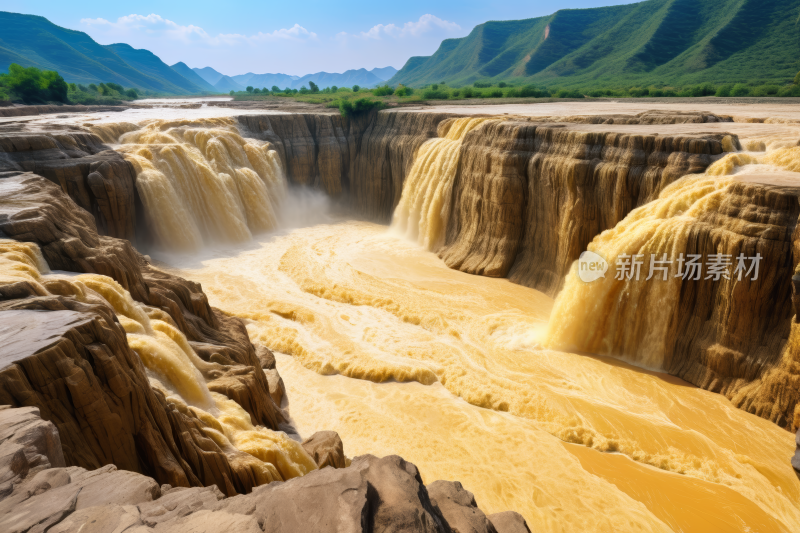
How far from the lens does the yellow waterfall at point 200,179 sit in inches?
794

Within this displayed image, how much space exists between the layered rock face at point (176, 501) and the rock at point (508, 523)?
0.98m

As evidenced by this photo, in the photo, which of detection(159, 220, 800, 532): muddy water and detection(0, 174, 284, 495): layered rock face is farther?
detection(159, 220, 800, 532): muddy water

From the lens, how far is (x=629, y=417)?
10625 mm

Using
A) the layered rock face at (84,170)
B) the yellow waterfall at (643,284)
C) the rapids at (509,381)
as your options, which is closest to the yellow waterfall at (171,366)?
the rapids at (509,381)

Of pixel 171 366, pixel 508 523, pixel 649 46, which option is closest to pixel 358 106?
pixel 171 366

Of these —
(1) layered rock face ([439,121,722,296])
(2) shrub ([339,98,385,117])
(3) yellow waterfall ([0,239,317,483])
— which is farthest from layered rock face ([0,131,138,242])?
(2) shrub ([339,98,385,117])

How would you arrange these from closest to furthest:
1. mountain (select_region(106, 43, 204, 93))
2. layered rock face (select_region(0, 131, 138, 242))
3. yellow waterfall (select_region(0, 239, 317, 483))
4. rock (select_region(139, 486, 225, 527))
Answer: rock (select_region(139, 486, 225, 527))
yellow waterfall (select_region(0, 239, 317, 483))
layered rock face (select_region(0, 131, 138, 242))
mountain (select_region(106, 43, 204, 93))

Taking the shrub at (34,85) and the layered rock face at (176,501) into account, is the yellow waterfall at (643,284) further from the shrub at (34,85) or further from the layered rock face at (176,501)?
the shrub at (34,85)

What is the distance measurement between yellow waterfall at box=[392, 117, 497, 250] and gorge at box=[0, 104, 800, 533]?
0.45 ft

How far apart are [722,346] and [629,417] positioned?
2.70 m

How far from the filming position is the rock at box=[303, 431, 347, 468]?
26.8 ft

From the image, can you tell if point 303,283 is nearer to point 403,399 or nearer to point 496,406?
point 403,399

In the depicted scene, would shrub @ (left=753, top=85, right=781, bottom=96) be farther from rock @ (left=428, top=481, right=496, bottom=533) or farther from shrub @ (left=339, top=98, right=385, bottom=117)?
rock @ (left=428, top=481, right=496, bottom=533)

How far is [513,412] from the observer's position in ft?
35.9
